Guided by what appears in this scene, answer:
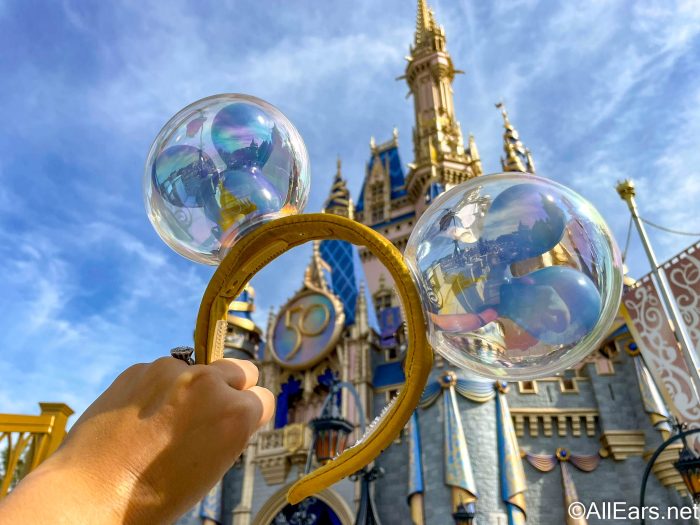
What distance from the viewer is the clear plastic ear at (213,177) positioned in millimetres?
1909

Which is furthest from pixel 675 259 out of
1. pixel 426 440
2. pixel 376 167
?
pixel 376 167

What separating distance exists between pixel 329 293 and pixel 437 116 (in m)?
11.7

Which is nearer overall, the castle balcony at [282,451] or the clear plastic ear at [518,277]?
the clear plastic ear at [518,277]

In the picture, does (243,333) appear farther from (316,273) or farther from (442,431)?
(442,431)

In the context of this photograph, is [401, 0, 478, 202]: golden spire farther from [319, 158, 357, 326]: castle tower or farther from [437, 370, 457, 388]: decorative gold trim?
[437, 370, 457, 388]: decorative gold trim

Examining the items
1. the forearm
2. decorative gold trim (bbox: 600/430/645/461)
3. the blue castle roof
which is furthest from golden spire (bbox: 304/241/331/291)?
the forearm

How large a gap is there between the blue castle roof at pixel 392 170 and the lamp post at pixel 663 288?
49.9 feet

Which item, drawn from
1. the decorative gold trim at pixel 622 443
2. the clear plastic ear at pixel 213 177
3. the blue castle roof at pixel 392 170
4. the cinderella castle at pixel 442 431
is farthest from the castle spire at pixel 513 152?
the clear plastic ear at pixel 213 177

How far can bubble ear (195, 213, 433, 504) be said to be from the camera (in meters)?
1.54

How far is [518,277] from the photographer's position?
1469mm

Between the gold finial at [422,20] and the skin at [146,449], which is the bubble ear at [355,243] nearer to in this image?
the skin at [146,449]

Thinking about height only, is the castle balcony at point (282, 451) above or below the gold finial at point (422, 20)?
below

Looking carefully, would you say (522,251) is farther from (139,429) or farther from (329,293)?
(329,293)

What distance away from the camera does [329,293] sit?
2016 centimetres
